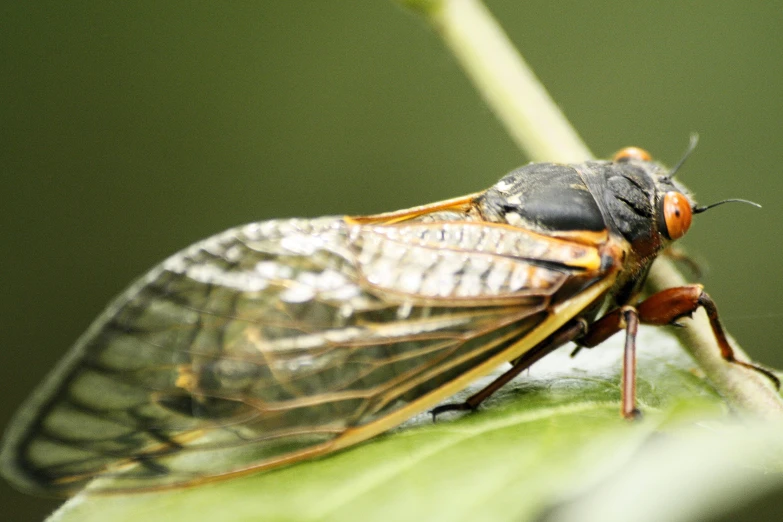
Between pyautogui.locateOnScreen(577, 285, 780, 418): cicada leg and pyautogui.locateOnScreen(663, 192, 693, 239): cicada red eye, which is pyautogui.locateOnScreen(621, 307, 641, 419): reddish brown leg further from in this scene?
pyautogui.locateOnScreen(663, 192, 693, 239): cicada red eye

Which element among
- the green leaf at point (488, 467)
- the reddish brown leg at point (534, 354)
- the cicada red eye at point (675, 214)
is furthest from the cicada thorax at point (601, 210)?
the green leaf at point (488, 467)

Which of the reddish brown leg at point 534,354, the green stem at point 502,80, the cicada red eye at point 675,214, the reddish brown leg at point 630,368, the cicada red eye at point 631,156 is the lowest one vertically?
the reddish brown leg at point 630,368

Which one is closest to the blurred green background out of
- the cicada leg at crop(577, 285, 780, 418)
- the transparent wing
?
the cicada leg at crop(577, 285, 780, 418)

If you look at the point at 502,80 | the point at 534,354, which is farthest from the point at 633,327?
the point at 502,80

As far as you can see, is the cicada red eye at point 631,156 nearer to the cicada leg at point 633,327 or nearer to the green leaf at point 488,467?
the cicada leg at point 633,327

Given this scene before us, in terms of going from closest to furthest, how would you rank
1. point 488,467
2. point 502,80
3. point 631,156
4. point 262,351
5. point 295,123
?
point 488,467 < point 262,351 < point 502,80 < point 631,156 < point 295,123

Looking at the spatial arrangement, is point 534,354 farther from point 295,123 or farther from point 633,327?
point 295,123
